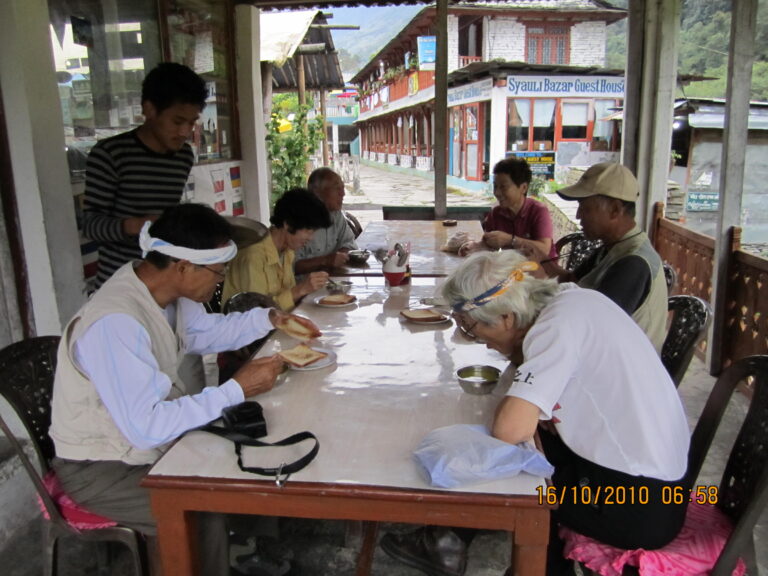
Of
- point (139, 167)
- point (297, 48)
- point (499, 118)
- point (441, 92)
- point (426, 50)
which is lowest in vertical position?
point (139, 167)

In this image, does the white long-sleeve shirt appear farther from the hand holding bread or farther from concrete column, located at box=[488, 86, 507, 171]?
concrete column, located at box=[488, 86, 507, 171]

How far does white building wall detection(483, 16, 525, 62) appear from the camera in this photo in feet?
57.2

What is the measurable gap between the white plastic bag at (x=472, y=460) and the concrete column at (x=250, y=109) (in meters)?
4.77

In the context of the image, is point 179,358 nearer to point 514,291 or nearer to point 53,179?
point 514,291

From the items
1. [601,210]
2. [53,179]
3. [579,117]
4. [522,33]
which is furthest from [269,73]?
[522,33]

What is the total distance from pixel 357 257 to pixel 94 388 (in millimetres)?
2420

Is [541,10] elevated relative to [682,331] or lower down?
elevated

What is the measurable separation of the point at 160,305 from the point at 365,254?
228 cm

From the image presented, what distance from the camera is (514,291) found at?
5.45 ft

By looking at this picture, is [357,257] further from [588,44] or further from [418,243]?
[588,44]

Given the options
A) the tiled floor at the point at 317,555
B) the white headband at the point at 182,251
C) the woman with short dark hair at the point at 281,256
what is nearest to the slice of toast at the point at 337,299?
the woman with short dark hair at the point at 281,256

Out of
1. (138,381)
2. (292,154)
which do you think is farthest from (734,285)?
(292,154)

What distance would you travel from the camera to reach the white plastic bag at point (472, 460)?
131 cm

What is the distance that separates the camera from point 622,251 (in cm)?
231
